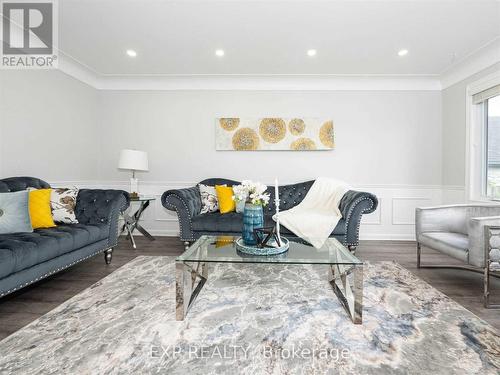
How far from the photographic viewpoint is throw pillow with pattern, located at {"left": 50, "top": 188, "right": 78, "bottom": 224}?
2.76 m

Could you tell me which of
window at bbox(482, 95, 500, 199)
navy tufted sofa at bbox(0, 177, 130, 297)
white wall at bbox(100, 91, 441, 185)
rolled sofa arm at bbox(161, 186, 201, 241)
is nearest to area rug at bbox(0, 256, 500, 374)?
navy tufted sofa at bbox(0, 177, 130, 297)

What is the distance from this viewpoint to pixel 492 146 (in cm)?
348

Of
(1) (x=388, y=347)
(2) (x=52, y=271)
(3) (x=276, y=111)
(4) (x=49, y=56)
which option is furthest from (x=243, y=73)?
(1) (x=388, y=347)

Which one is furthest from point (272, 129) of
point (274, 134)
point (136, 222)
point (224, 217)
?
point (136, 222)

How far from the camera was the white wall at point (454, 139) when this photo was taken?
147 inches

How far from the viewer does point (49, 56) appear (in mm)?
3361

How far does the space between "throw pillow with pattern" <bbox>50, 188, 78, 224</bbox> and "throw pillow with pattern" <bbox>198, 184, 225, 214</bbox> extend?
1.48m

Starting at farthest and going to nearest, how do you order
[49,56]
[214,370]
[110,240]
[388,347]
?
[49,56], [110,240], [388,347], [214,370]

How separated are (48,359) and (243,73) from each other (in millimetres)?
3803

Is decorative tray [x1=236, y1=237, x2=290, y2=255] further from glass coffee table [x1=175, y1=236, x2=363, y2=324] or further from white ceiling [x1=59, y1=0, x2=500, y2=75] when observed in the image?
white ceiling [x1=59, y1=0, x2=500, y2=75]

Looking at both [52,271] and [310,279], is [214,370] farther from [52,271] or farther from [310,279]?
[52,271]

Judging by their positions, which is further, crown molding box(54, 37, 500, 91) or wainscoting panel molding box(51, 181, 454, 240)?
wainscoting panel molding box(51, 181, 454, 240)

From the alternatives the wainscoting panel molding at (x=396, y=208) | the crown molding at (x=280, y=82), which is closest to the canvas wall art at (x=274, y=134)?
the crown molding at (x=280, y=82)

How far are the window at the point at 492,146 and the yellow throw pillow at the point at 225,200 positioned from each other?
334cm
